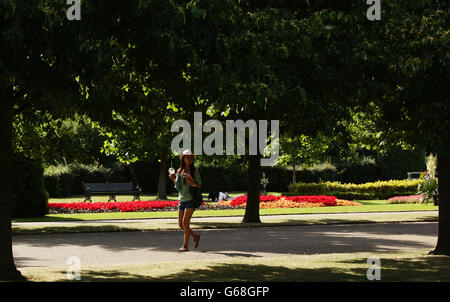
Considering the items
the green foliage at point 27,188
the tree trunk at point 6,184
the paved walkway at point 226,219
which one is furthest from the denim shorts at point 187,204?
the green foliage at point 27,188

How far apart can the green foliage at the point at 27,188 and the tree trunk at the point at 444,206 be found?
14.7 metres

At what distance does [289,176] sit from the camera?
4188cm

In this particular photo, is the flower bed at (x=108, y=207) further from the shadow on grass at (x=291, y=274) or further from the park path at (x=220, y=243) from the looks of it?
the shadow on grass at (x=291, y=274)

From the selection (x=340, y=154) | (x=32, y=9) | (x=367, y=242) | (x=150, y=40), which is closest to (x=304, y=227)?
(x=367, y=242)

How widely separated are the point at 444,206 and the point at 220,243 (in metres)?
5.02

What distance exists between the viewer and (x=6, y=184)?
327 inches

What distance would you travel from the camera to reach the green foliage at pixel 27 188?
64.8 ft

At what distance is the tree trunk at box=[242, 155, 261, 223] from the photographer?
17.6 metres

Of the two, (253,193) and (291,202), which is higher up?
(253,193)

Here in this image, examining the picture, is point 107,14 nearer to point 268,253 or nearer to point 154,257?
point 154,257

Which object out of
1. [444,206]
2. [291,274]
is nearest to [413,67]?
[291,274]

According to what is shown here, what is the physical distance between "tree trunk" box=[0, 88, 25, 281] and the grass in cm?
44

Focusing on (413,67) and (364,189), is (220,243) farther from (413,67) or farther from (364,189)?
(364,189)

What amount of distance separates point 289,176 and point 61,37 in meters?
36.4
